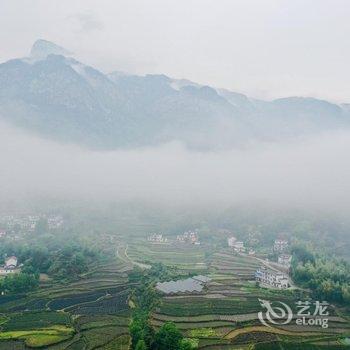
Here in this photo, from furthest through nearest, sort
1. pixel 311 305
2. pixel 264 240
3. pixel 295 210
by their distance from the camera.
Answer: pixel 295 210, pixel 264 240, pixel 311 305

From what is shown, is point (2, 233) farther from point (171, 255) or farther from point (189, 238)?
point (171, 255)

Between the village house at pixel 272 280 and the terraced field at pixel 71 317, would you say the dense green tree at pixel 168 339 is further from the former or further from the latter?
the village house at pixel 272 280

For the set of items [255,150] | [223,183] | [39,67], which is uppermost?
[39,67]

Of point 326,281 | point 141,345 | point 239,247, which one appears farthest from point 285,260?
point 141,345

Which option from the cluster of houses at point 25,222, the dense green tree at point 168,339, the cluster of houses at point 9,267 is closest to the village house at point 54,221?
the cluster of houses at point 25,222

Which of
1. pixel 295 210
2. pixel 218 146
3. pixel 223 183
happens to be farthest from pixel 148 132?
pixel 295 210

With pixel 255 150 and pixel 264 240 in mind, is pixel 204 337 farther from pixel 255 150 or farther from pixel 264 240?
pixel 255 150

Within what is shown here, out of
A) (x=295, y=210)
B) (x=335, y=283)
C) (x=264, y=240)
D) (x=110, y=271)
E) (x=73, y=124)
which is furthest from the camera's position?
(x=73, y=124)
